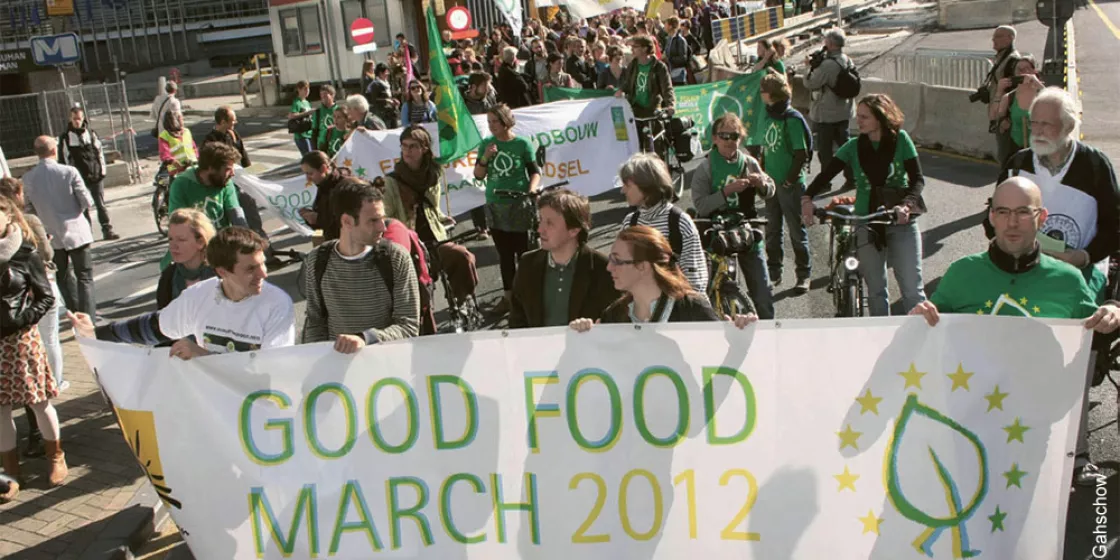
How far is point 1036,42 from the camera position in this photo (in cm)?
3362

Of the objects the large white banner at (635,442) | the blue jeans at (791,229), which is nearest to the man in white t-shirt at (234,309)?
the large white banner at (635,442)

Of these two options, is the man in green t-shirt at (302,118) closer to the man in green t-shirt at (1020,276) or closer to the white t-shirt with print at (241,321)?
the white t-shirt with print at (241,321)

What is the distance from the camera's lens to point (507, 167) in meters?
9.41

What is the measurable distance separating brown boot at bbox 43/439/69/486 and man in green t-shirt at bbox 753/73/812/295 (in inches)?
214

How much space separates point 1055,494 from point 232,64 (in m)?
52.9

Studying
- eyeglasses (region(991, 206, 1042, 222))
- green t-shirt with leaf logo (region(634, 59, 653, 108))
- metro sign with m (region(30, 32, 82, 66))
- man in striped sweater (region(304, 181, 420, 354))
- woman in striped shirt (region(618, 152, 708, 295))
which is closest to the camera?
eyeglasses (region(991, 206, 1042, 222))

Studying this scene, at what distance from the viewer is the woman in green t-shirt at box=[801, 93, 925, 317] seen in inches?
305

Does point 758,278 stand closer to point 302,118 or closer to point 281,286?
point 281,286

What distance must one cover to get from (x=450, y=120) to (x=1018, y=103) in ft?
16.6

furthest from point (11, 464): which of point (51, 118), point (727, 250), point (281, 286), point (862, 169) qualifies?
point (51, 118)

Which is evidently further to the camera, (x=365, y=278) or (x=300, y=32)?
(x=300, y=32)

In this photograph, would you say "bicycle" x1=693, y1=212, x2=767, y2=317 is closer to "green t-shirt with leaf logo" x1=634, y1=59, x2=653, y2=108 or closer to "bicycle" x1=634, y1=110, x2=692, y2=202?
"bicycle" x1=634, y1=110, x2=692, y2=202

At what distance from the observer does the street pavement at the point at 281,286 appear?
629 cm

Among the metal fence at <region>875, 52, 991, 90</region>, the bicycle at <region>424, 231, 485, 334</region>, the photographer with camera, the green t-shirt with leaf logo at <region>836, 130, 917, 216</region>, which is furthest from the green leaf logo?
Answer: the metal fence at <region>875, 52, 991, 90</region>
